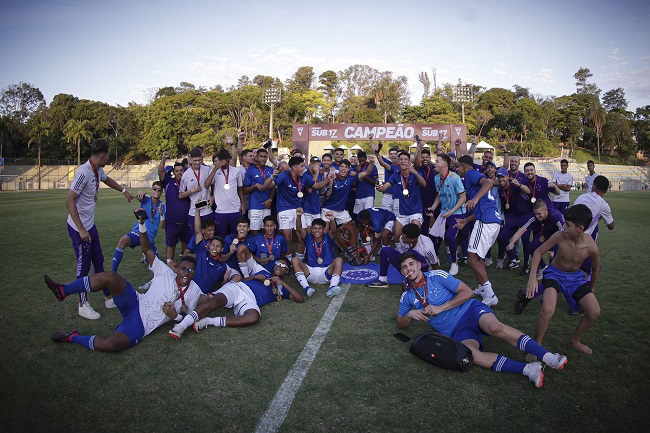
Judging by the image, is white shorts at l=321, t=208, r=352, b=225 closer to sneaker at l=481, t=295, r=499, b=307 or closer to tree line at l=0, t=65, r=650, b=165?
sneaker at l=481, t=295, r=499, b=307

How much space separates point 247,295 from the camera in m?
5.56

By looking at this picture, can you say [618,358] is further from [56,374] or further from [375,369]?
[56,374]

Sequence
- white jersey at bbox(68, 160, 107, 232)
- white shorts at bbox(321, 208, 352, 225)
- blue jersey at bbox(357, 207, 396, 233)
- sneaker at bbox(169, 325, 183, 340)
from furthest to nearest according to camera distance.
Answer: blue jersey at bbox(357, 207, 396, 233)
white shorts at bbox(321, 208, 352, 225)
white jersey at bbox(68, 160, 107, 232)
sneaker at bbox(169, 325, 183, 340)

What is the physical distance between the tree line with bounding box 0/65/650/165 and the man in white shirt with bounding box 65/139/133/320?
4948cm

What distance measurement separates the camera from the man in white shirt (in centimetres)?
533

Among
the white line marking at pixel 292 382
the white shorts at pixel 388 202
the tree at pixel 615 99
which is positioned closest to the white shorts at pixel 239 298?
the white line marking at pixel 292 382

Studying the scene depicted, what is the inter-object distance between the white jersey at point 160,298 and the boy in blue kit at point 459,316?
2.75 meters

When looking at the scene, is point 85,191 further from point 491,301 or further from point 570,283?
point 570,283

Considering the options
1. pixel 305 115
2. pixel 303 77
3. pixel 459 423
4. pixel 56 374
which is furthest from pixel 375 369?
pixel 303 77

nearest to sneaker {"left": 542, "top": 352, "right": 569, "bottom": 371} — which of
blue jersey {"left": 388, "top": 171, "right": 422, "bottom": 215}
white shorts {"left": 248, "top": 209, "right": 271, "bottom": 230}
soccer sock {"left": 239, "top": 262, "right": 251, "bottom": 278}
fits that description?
soccer sock {"left": 239, "top": 262, "right": 251, "bottom": 278}

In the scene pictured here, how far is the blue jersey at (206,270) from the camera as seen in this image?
577 cm

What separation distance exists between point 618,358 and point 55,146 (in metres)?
65.1

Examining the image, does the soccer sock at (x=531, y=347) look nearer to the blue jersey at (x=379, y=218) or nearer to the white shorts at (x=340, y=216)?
the blue jersey at (x=379, y=218)

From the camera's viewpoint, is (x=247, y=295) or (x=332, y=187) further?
(x=332, y=187)
